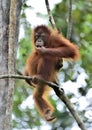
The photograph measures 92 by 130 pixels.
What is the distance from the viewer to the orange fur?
2.55m

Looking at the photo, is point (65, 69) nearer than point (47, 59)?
No

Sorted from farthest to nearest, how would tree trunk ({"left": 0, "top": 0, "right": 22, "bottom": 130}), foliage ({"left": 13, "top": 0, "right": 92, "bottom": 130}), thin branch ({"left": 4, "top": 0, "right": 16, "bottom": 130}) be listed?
1. foliage ({"left": 13, "top": 0, "right": 92, "bottom": 130})
2. tree trunk ({"left": 0, "top": 0, "right": 22, "bottom": 130})
3. thin branch ({"left": 4, "top": 0, "right": 16, "bottom": 130})

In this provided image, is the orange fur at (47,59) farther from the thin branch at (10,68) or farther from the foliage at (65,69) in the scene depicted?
the thin branch at (10,68)

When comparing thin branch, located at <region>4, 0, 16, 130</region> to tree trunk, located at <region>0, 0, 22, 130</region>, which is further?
tree trunk, located at <region>0, 0, 22, 130</region>

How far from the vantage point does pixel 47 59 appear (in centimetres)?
264

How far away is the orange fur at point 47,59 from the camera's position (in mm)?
2553

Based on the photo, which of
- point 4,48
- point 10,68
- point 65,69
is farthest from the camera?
point 65,69

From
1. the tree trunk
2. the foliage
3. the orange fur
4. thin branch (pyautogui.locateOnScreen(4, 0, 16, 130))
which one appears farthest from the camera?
the foliage

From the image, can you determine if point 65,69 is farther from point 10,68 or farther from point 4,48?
point 10,68

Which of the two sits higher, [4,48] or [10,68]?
[4,48]

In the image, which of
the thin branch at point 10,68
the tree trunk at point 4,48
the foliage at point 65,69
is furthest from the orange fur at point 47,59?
the thin branch at point 10,68

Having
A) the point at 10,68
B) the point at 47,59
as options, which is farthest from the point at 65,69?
the point at 10,68

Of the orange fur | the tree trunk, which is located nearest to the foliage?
the orange fur

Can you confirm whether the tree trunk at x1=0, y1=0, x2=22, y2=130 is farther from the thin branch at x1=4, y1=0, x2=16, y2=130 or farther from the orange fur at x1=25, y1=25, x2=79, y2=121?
the orange fur at x1=25, y1=25, x2=79, y2=121
